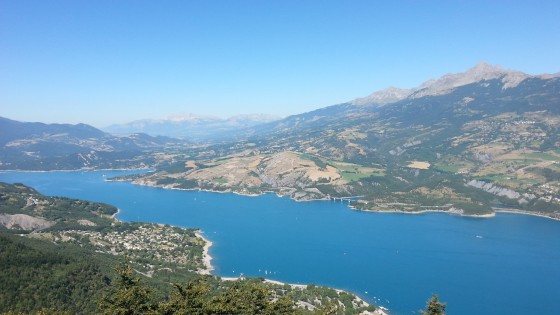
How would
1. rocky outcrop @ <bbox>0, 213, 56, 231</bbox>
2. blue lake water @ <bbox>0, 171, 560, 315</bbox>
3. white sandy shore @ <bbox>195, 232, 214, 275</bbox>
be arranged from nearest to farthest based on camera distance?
blue lake water @ <bbox>0, 171, 560, 315</bbox> < white sandy shore @ <bbox>195, 232, 214, 275</bbox> < rocky outcrop @ <bbox>0, 213, 56, 231</bbox>

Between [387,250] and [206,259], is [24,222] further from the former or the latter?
[387,250]

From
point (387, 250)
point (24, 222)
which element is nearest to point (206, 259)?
point (387, 250)

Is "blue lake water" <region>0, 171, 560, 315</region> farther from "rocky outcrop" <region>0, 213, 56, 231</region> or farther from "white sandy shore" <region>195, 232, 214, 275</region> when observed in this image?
"rocky outcrop" <region>0, 213, 56, 231</region>

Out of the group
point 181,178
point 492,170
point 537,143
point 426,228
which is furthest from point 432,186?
point 181,178

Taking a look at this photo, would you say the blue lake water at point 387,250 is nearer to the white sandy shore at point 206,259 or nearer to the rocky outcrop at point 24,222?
the white sandy shore at point 206,259

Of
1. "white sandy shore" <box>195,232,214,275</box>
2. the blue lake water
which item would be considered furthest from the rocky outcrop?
"white sandy shore" <box>195,232,214,275</box>

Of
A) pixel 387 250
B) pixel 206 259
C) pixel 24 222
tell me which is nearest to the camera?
pixel 206 259

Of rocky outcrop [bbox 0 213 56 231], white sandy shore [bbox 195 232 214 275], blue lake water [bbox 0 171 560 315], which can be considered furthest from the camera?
rocky outcrop [bbox 0 213 56 231]

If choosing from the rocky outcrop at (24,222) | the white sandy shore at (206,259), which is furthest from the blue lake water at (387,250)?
the rocky outcrop at (24,222)
